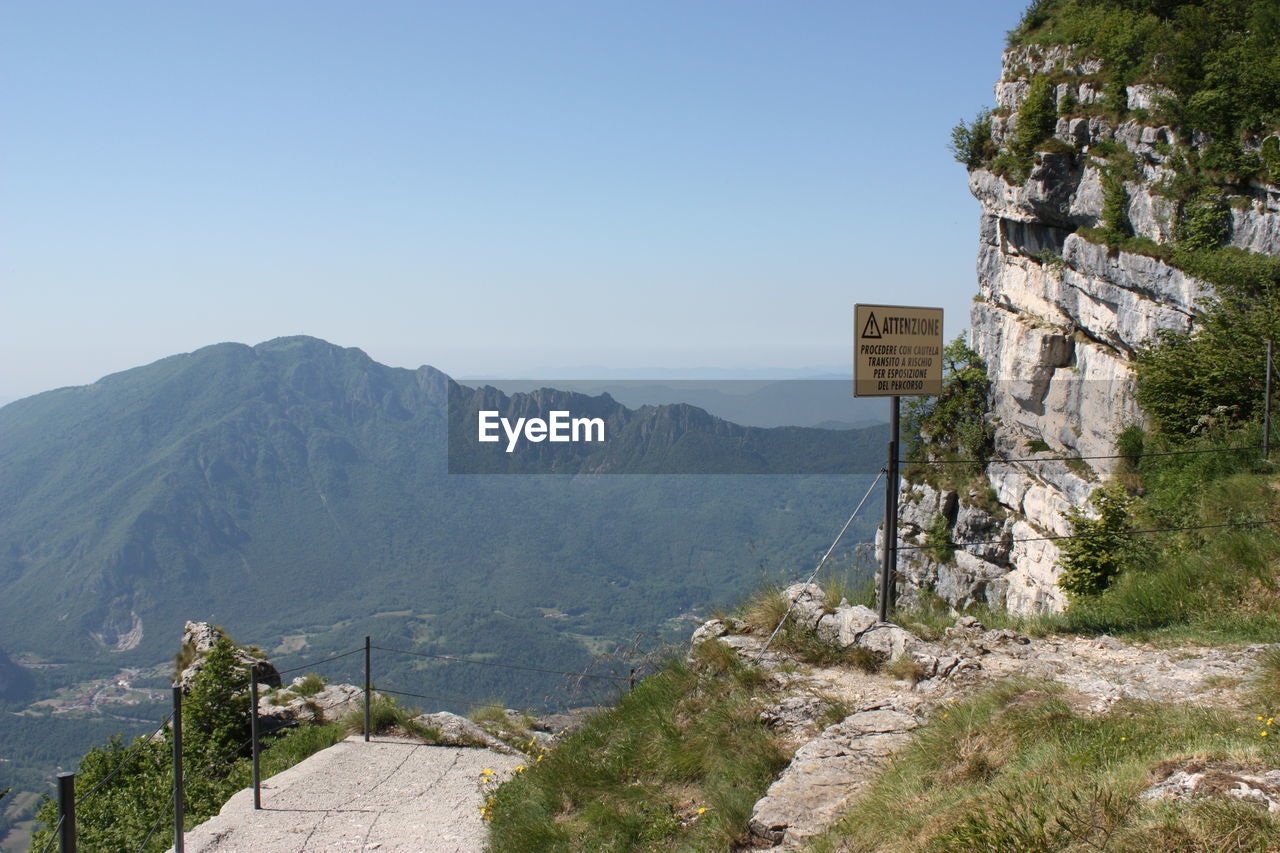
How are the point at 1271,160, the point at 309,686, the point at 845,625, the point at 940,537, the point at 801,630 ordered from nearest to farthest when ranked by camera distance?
the point at 845,625 → the point at 801,630 → the point at 309,686 → the point at 1271,160 → the point at 940,537

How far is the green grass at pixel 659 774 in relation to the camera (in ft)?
21.4

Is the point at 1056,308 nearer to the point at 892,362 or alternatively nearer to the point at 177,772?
the point at 892,362

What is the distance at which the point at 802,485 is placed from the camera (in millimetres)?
172125

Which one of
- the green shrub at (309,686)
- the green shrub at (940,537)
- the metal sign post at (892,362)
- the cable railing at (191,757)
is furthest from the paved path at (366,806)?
the green shrub at (940,537)

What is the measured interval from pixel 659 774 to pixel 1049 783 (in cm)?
384

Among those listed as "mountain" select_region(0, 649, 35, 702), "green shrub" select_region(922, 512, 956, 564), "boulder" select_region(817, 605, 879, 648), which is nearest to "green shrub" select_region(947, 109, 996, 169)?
"green shrub" select_region(922, 512, 956, 564)

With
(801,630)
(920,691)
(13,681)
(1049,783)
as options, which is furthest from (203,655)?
(13,681)

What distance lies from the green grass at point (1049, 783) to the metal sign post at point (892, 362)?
3.27m

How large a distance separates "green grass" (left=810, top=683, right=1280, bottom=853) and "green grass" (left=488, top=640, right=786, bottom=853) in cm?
130

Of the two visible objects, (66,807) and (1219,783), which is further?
(66,807)

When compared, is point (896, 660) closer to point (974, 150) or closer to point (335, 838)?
point (335, 838)

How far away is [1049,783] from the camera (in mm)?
4551

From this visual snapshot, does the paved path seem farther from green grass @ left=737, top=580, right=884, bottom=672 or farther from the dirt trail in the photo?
green grass @ left=737, top=580, right=884, bottom=672

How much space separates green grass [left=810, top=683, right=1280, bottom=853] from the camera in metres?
3.82
